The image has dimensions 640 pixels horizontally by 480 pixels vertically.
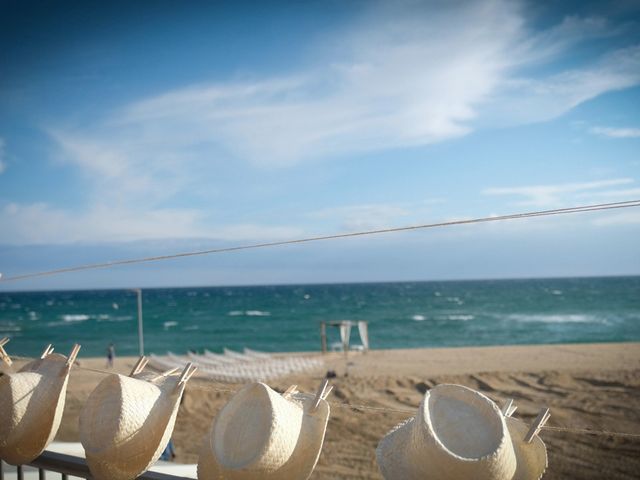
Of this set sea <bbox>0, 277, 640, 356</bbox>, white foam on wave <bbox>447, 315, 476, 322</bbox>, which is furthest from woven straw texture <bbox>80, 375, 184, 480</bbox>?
white foam on wave <bbox>447, 315, 476, 322</bbox>

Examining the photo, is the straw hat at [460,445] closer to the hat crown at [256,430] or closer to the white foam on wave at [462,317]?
the hat crown at [256,430]

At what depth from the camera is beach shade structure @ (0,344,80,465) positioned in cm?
174

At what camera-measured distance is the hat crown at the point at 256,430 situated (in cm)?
135

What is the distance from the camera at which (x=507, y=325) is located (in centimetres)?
3656

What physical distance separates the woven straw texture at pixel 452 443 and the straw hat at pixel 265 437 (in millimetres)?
195

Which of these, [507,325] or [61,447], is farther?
[507,325]

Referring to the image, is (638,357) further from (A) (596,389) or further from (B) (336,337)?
(B) (336,337)

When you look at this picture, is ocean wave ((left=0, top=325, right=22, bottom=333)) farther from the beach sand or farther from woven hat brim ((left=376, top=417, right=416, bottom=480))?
woven hat brim ((left=376, top=417, right=416, bottom=480))

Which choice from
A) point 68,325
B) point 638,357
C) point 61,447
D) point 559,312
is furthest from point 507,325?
point 61,447

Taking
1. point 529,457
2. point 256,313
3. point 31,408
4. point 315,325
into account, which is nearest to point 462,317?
point 315,325

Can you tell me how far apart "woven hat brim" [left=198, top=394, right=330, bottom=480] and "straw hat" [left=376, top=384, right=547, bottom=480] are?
0.58 feet

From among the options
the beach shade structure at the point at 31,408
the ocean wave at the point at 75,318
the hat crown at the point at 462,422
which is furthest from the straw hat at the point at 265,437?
the ocean wave at the point at 75,318

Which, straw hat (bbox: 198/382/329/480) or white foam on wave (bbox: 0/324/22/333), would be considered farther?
white foam on wave (bbox: 0/324/22/333)

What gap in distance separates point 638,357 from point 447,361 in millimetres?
6034
